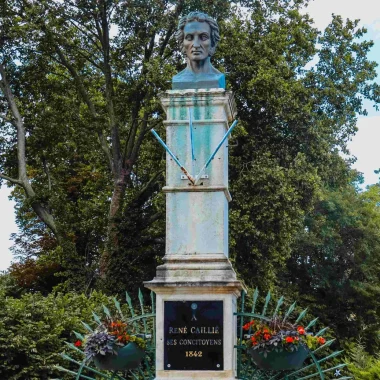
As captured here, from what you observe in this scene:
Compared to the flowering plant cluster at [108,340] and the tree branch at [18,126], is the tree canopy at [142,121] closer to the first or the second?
the tree branch at [18,126]

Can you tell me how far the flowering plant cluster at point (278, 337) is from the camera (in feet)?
26.0

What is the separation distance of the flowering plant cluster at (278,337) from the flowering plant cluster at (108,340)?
1.23 metres

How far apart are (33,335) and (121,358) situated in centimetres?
565

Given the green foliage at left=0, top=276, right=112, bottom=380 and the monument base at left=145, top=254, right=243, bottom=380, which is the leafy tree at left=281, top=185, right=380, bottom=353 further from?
the monument base at left=145, top=254, right=243, bottom=380

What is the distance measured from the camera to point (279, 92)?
18.9 meters

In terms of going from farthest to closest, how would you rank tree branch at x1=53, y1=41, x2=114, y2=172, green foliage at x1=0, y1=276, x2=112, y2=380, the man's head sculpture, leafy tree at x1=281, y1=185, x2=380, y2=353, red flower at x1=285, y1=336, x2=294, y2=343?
leafy tree at x1=281, y1=185, x2=380, y2=353
tree branch at x1=53, y1=41, x2=114, y2=172
green foliage at x1=0, y1=276, x2=112, y2=380
the man's head sculpture
red flower at x1=285, y1=336, x2=294, y2=343

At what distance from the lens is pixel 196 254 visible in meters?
8.41

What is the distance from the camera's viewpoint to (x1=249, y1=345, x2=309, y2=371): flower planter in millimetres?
7988

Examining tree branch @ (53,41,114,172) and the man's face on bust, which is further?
tree branch @ (53,41,114,172)

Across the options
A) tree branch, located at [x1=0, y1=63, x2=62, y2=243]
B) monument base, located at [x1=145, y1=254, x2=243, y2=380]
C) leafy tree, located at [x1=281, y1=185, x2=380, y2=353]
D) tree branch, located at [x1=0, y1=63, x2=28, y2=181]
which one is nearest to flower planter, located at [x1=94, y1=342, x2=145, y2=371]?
monument base, located at [x1=145, y1=254, x2=243, y2=380]

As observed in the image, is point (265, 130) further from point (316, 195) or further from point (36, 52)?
point (36, 52)

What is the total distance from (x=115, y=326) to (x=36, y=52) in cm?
1556

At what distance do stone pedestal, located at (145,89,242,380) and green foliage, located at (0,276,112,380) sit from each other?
519cm

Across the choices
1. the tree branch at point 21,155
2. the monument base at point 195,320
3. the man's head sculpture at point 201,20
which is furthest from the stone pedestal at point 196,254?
the tree branch at point 21,155
